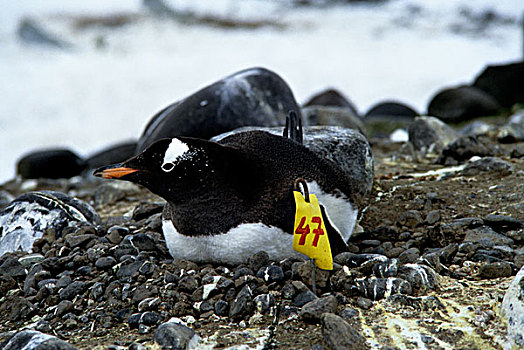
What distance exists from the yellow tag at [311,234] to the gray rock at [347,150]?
1.17m

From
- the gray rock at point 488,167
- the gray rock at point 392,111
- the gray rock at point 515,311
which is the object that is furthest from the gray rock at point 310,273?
the gray rock at point 392,111

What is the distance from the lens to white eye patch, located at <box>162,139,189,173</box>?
7.80 ft

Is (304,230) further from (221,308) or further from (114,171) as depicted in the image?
(114,171)

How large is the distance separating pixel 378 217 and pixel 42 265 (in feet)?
6.36

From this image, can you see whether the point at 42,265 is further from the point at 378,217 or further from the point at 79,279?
the point at 378,217

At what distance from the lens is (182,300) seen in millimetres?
2201

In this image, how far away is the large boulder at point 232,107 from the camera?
510cm

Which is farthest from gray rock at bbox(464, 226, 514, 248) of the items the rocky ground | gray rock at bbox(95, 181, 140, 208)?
gray rock at bbox(95, 181, 140, 208)

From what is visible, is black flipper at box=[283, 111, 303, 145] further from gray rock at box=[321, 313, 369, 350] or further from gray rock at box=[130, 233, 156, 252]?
gray rock at box=[321, 313, 369, 350]

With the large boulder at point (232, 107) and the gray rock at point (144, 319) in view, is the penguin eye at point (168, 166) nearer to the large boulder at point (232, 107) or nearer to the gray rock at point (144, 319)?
the gray rock at point (144, 319)

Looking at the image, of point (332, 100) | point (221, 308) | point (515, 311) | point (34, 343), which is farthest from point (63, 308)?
point (332, 100)

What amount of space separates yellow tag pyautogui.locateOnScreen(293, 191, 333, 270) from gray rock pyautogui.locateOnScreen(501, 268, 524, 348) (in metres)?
0.67

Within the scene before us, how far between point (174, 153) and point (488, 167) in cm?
265

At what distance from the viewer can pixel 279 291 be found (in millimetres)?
2225
